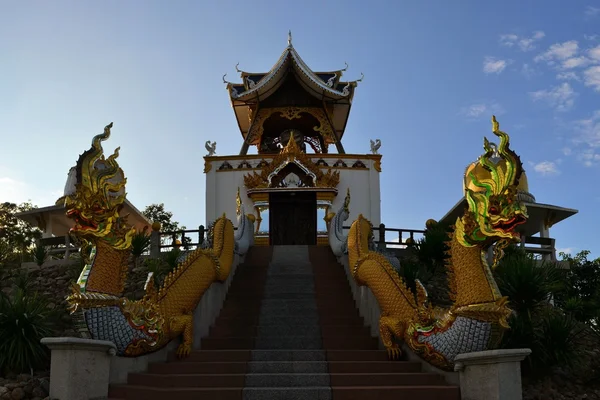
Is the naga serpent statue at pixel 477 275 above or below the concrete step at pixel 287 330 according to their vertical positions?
above

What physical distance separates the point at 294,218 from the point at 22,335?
1317cm

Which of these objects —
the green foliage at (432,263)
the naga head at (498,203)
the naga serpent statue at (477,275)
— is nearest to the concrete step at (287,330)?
the naga serpent statue at (477,275)

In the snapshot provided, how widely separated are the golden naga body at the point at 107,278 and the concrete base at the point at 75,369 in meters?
0.42

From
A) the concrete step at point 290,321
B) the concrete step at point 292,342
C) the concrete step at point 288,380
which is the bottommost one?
the concrete step at point 288,380

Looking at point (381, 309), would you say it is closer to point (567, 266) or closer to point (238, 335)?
point (238, 335)

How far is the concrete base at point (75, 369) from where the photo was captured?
21.9 feet

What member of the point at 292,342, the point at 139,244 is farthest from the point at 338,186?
the point at 292,342

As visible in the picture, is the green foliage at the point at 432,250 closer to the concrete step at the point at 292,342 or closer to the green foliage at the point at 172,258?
the concrete step at the point at 292,342

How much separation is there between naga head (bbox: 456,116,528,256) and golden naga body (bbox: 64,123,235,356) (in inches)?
162

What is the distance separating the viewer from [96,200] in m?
A: 7.64

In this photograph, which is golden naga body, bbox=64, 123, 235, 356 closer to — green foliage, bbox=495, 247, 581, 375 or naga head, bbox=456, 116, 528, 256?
naga head, bbox=456, 116, 528, 256

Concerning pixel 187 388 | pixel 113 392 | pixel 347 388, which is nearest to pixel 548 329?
pixel 347 388

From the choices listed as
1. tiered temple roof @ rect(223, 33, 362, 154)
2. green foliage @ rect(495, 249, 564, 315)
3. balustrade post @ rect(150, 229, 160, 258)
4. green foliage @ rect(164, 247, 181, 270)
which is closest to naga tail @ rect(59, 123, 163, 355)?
green foliage @ rect(164, 247, 181, 270)

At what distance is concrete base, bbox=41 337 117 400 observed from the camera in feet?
21.9
